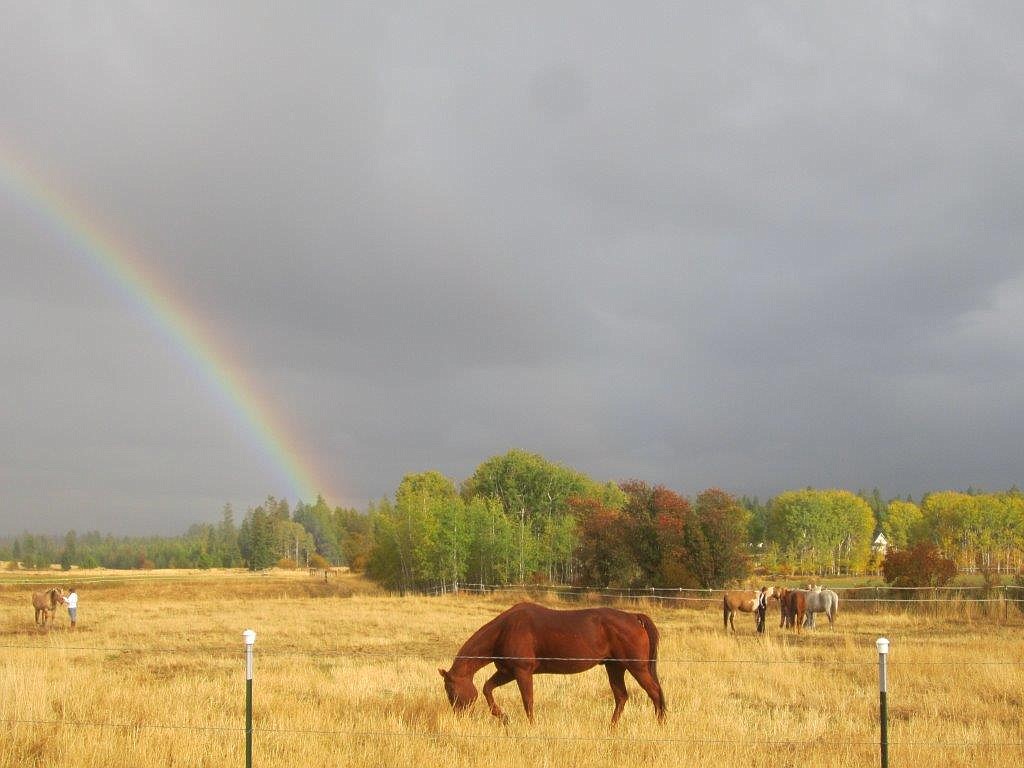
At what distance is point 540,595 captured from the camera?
159 feet

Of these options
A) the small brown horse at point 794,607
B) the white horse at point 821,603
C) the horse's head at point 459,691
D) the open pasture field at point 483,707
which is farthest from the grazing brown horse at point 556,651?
the white horse at point 821,603

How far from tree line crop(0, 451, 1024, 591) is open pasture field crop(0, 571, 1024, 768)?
859 inches

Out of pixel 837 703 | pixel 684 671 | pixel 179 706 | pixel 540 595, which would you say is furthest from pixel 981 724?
pixel 540 595

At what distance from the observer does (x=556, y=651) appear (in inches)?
463

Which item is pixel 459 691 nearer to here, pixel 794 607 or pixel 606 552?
pixel 794 607

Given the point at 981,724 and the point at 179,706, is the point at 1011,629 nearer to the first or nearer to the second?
the point at 981,724

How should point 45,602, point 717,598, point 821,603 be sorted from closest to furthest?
point 45,602, point 821,603, point 717,598

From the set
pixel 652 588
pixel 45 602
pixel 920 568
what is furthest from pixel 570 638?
pixel 920 568

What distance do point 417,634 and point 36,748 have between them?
17.8m

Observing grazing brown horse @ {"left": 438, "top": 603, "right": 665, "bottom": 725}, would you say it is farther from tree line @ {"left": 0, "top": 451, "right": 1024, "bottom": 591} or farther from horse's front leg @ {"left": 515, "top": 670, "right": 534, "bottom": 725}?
tree line @ {"left": 0, "top": 451, "right": 1024, "bottom": 591}

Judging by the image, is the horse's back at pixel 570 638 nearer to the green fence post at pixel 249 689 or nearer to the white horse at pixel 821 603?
the green fence post at pixel 249 689

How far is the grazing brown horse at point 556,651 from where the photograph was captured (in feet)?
38.3

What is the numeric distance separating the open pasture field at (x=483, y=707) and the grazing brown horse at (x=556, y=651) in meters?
0.37

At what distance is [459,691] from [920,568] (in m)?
33.9
